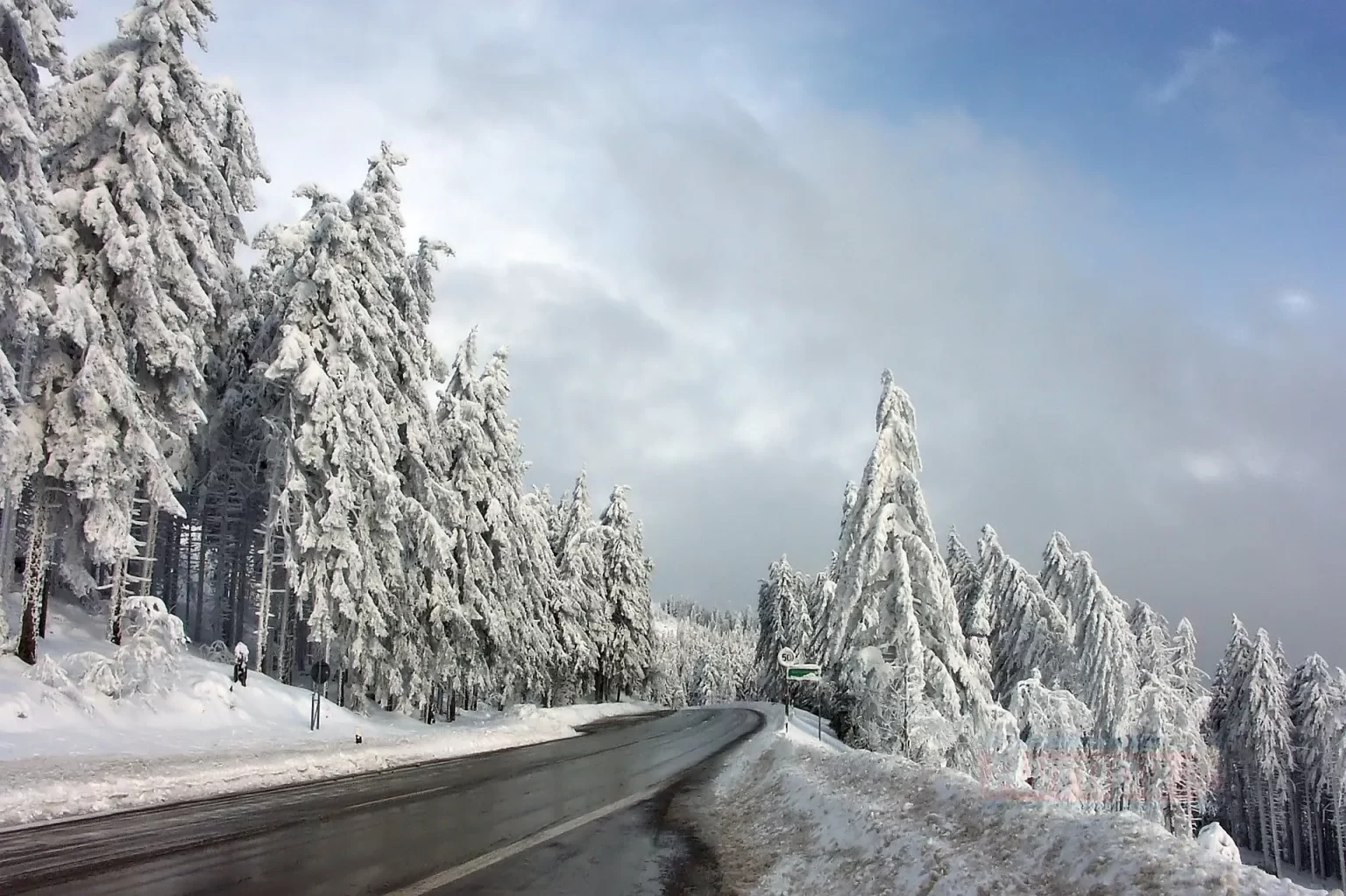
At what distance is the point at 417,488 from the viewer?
30.5 meters

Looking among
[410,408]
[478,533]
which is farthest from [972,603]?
[410,408]

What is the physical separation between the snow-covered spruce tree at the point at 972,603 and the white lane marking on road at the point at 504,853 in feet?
61.7

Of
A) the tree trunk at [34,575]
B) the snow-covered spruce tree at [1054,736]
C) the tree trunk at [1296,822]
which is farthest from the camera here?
the tree trunk at [1296,822]

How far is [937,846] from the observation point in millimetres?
8195

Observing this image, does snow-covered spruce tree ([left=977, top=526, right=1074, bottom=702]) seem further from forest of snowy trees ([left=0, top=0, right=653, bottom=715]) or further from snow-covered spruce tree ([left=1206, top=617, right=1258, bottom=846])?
forest of snowy trees ([left=0, top=0, right=653, bottom=715])

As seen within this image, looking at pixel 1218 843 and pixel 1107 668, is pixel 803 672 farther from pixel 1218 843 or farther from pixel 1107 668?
pixel 1107 668

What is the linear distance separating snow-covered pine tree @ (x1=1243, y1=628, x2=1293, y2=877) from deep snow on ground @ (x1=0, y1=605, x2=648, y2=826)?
163 ft

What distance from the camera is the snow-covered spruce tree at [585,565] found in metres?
55.8

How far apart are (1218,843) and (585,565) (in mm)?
52200

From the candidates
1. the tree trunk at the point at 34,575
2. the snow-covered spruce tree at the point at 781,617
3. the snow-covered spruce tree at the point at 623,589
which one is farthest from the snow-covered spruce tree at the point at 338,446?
the snow-covered spruce tree at the point at 781,617

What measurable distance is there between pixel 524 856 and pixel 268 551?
793 inches

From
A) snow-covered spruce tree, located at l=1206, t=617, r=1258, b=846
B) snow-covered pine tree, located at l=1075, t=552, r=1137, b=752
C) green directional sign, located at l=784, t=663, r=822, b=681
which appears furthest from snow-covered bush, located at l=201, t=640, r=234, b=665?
snow-covered spruce tree, located at l=1206, t=617, r=1258, b=846

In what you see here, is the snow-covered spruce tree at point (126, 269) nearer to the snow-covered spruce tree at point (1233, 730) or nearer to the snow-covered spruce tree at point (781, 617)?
the snow-covered spruce tree at point (781, 617)

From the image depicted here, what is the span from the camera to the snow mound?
6.05 metres
